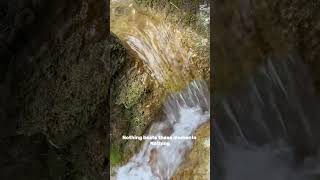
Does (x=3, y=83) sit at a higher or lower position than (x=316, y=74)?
lower

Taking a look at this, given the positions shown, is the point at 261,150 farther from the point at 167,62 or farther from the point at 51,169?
the point at 51,169

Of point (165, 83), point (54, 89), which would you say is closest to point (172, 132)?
point (165, 83)

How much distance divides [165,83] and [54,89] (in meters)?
0.71

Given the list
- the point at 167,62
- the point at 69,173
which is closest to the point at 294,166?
the point at 167,62

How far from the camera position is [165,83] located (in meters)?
2.96

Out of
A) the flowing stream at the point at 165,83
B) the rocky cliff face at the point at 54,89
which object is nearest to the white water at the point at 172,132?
the flowing stream at the point at 165,83

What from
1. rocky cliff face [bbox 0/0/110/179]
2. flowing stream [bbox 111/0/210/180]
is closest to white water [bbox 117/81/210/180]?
flowing stream [bbox 111/0/210/180]

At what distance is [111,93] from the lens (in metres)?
3.02

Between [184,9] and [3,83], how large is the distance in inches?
49.8

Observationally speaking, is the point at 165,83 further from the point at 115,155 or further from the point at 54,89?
the point at 54,89

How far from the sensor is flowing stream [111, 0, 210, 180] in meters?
2.89

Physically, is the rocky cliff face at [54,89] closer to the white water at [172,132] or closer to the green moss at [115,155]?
the green moss at [115,155]

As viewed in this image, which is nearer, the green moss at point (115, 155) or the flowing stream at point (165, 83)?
the flowing stream at point (165, 83)

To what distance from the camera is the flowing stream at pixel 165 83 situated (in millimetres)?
2887
